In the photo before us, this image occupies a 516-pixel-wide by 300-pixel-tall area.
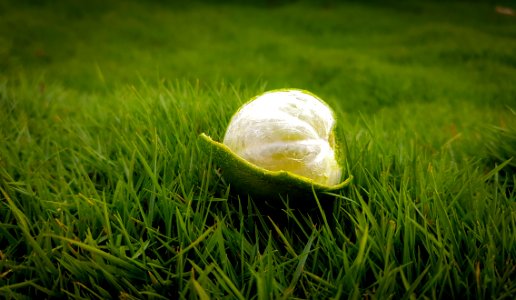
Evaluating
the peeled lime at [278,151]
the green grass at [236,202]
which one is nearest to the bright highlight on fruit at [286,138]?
the peeled lime at [278,151]

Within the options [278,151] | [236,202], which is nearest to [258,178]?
[278,151]

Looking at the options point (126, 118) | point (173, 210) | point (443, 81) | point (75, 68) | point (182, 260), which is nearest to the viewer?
point (182, 260)

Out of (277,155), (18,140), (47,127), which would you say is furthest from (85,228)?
(47,127)

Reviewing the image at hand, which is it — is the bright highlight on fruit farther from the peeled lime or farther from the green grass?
the green grass

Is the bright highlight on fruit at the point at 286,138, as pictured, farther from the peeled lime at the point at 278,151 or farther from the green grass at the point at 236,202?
the green grass at the point at 236,202

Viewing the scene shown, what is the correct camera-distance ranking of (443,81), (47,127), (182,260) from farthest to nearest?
1. (443,81)
2. (47,127)
3. (182,260)

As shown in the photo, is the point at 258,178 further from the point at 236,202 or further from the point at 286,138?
the point at 236,202

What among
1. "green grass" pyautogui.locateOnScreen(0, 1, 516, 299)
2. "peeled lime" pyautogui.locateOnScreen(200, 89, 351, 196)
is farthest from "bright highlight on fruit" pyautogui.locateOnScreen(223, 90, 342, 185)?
"green grass" pyautogui.locateOnScreen(0, 1, 516, 299)

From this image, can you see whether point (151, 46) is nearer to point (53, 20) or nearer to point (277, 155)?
point (53, 20)
